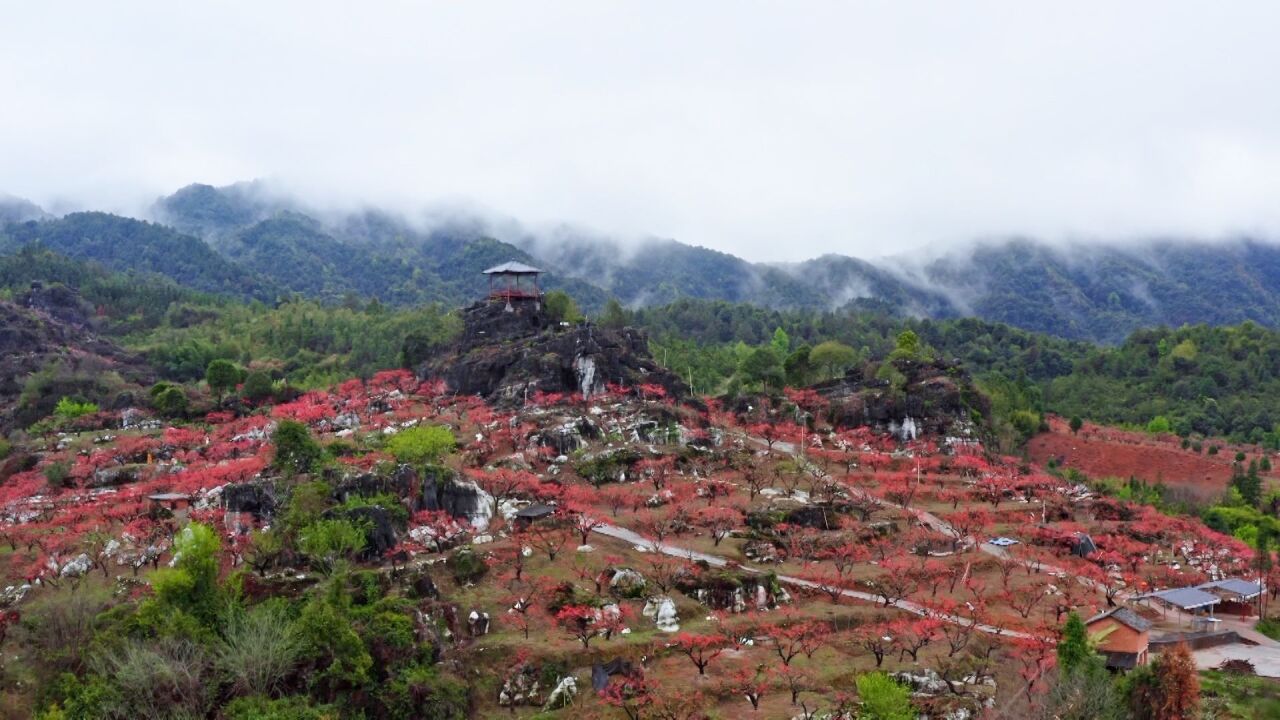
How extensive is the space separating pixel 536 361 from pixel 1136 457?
70491 millimetres

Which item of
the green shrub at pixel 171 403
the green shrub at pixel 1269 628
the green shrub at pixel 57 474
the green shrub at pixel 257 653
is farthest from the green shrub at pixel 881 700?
the green shrub at pixel 171 403

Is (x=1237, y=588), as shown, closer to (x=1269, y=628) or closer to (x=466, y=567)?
(x=1269, y=628)

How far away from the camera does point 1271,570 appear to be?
5625 centimetres

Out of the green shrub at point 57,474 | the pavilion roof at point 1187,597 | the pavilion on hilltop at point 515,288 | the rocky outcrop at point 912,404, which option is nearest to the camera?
the pavilion roof at point 1187,597

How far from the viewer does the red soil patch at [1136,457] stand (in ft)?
313

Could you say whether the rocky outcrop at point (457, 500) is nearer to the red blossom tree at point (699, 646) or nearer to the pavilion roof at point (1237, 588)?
the red blossom tree at point (699, 646)

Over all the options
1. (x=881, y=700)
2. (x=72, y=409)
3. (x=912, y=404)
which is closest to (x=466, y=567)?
(x=881, y=700)

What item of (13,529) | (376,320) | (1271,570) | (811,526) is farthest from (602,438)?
(376,320)

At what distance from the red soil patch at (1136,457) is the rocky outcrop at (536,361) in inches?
1971

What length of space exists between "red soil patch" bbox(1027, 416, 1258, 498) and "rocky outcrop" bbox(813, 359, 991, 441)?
18.8 meters

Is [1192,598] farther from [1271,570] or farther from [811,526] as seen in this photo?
[811,526]

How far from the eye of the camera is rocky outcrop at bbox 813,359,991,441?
8469 centimetres

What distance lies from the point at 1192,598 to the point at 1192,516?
98.6ft

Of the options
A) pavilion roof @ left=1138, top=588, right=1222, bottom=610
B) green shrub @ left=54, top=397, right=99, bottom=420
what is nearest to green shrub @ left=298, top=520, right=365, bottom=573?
pavilion roof @ left=1138, top=588, right=1222, bottom=610
